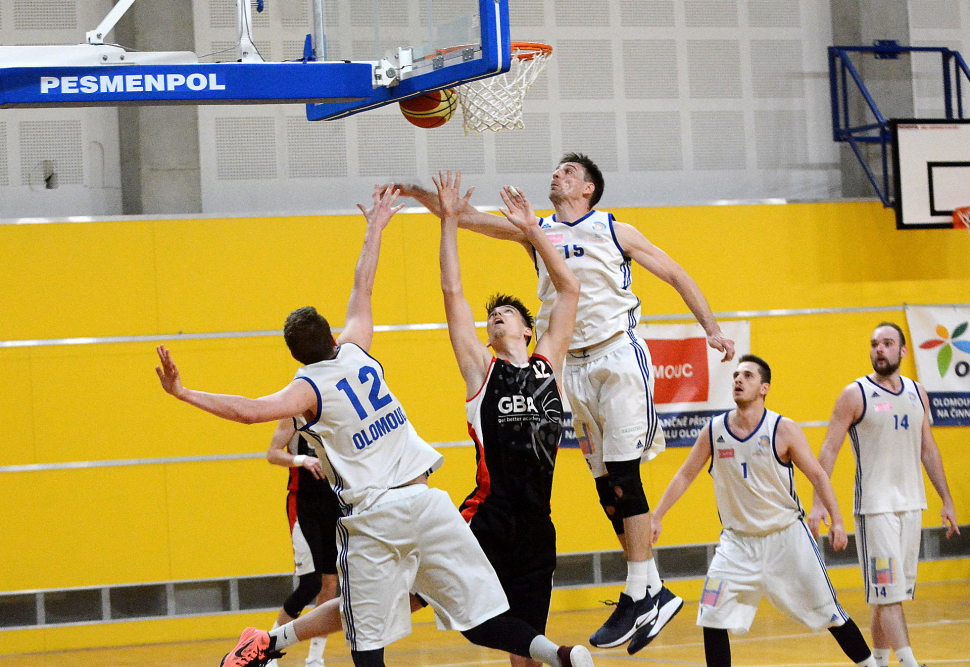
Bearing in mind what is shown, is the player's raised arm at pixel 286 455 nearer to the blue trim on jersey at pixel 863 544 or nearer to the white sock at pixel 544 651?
the white sock at pixel 544 651

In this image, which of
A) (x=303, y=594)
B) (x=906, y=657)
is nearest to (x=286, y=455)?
(x=303, y=594)

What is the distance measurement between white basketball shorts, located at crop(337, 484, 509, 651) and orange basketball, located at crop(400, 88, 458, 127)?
1.79m

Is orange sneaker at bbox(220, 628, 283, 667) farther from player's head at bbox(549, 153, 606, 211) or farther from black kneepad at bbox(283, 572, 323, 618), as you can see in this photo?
player's head at bbox(549, 153, 606, 211)

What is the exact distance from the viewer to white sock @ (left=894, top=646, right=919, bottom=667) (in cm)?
637

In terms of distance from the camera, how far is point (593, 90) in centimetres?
1088

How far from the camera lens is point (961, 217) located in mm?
10203

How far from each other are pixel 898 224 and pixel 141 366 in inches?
267

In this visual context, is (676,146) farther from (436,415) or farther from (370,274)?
(370,274)

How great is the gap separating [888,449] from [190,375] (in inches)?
223

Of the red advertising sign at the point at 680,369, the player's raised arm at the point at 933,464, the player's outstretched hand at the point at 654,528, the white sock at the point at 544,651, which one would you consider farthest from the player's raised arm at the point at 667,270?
the red advertising sign at the point at 680,369

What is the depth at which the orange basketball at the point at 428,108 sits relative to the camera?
5.40m

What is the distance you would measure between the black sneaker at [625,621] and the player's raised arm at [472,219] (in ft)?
6.16

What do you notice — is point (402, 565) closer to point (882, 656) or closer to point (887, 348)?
point (882, 656)

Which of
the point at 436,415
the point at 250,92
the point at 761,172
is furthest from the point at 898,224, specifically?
the point at 250,92
